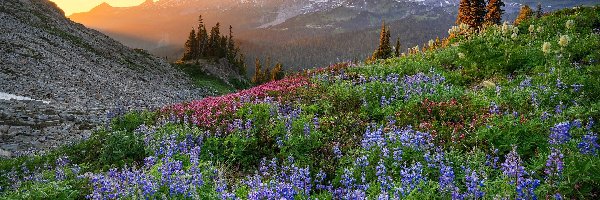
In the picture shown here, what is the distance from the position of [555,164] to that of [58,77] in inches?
1385

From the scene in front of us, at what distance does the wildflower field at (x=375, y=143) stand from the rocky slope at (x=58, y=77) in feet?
19.6

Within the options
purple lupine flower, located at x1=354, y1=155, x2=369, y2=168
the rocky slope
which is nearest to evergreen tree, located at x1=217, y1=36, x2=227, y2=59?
the rocky slope

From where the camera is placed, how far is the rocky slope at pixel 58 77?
1587 centimetres

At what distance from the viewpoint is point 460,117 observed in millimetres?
8961

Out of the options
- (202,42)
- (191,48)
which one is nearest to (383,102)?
(202,42)

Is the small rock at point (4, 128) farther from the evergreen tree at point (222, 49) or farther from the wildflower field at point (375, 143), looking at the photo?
the evergreen tree at point (222, 49)

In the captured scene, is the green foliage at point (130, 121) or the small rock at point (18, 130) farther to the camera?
the small rock at point (18, 130)

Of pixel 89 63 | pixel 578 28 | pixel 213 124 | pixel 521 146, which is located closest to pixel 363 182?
pixel 521 146

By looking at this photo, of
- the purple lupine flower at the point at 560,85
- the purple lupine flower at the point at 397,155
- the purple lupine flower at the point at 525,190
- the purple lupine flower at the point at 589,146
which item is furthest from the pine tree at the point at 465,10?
the purple lupine flower at the point at 525,190

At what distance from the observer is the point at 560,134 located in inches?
243

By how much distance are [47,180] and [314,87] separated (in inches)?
310

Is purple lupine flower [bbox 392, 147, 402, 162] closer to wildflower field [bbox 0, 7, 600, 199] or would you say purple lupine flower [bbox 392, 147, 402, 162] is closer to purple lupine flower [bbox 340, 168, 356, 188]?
wildflower field [bbox 0, 7, 600, 199]

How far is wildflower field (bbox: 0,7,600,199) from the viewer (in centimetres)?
562

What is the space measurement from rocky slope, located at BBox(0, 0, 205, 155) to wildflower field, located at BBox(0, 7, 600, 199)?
597 cm
